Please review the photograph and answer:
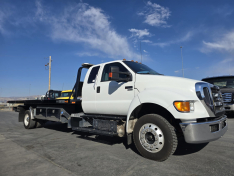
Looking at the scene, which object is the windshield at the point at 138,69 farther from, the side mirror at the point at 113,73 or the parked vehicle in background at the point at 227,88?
the parked vehicle in background at the point at 227,88

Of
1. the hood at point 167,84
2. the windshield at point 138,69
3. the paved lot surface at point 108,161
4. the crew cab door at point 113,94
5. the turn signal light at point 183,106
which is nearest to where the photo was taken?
the paved lot surface at point 108,161

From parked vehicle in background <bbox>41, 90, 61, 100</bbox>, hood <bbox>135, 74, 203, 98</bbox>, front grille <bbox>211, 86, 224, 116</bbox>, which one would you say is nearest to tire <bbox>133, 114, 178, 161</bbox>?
hood <bbox>135, 74, 203, 98</bbox>

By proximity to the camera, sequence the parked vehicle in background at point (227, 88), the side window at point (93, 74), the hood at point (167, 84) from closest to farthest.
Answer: the hood at point (167, 84)
the side window at point (93, 74)
the parked vehicle in background at point (227, 88)

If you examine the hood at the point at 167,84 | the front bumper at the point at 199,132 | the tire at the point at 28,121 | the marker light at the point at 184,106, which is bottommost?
the tire at the point at 28,121

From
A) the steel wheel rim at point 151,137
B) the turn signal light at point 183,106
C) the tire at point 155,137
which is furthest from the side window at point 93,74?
the turn signal light at point 183,106

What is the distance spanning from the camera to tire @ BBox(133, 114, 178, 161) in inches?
124

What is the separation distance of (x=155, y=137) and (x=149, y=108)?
30.2 inches

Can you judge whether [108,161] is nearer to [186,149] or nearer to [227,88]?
[186,149]

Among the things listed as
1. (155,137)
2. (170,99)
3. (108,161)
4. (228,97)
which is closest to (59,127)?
(108,161)

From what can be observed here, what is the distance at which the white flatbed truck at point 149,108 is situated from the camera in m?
3.11

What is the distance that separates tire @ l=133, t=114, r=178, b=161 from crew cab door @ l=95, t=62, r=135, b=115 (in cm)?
75

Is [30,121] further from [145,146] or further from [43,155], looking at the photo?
[145,146]

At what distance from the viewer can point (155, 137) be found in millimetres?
3316

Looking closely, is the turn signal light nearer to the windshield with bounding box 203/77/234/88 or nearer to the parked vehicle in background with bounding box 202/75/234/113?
the parked vehicle in background with bounding box 202/75/234/113
